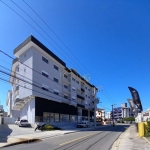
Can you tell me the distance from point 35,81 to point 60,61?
13685 millimetres

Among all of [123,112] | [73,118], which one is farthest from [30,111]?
[123,112]

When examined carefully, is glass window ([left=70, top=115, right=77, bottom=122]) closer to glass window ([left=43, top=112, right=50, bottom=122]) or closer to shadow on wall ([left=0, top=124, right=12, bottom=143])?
glass window ([left=43, top=112, right=50, bottom=122])

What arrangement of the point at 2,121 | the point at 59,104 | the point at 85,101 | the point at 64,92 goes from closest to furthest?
the point at 2,121, the point at 59,104, the point at 64,92, the point at 85,101

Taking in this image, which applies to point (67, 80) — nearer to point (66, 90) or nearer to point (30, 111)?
point (66, 90)

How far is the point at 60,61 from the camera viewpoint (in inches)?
2136

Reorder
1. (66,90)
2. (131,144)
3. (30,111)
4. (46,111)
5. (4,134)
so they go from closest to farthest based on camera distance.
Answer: (131,144) → (4,134) → (30,111) → (46,111) → (66,90)

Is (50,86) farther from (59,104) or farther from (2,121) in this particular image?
(2,121)

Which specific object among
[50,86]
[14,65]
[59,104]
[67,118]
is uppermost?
[14,65]

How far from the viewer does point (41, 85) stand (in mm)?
44125

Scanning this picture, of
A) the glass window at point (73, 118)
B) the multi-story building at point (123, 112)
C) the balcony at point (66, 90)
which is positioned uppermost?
the balcony at point (66, 90)

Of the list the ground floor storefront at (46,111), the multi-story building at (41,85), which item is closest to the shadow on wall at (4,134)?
the multi-story building at (41,85)

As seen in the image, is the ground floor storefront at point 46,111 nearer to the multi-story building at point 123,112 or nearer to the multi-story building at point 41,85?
the multi-story building at point 41,85

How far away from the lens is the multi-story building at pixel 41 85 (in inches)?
1668

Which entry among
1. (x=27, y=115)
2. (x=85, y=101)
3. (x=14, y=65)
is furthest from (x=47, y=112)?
(x=85, y=101)
